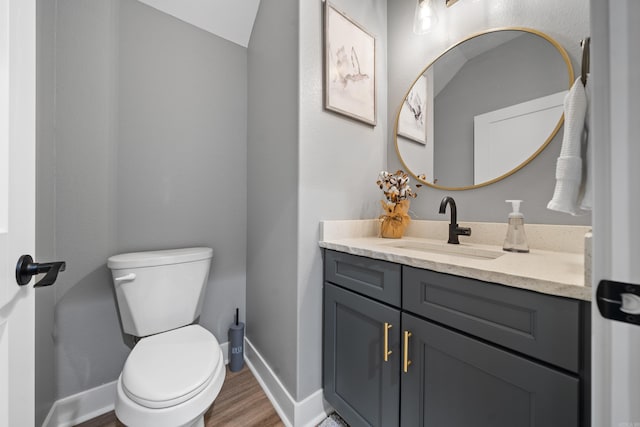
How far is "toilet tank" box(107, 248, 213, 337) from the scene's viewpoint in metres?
1.07

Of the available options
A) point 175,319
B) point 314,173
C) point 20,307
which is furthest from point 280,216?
point 20,307

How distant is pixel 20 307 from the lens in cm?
46

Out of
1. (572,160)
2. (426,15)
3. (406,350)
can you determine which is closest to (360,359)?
(406,350)

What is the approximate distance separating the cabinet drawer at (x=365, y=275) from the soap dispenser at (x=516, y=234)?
0.50 m

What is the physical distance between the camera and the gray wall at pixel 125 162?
109cm

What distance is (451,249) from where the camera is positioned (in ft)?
3.43

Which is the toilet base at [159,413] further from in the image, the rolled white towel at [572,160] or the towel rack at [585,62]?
the towel rack at [585,62]

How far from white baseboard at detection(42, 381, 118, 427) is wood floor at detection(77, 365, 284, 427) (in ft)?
0.11

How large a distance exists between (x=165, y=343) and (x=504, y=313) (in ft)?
4.25

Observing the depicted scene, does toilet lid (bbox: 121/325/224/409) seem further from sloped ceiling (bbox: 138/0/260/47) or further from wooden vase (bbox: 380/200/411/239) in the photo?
sloped ceiling (bbox: 138/0/260/47)

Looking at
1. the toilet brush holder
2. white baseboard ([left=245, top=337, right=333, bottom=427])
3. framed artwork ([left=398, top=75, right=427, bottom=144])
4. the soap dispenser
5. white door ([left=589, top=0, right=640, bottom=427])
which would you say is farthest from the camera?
the toilet brush holder

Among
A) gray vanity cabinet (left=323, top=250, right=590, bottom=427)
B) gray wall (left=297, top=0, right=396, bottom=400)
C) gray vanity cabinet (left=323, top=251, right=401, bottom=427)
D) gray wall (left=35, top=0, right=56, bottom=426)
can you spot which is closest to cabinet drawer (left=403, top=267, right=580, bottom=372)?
gray vanity cabinet (left=323, top=250, right=590, bottom=427)

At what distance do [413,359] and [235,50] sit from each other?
2006 millimetres

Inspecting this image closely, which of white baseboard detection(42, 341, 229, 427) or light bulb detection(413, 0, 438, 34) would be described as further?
light bulb detection(413, 0, 438, 34)
